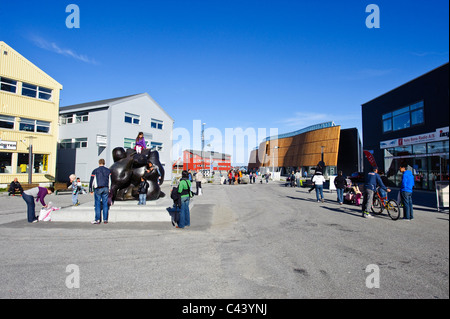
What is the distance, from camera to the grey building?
2895 cm

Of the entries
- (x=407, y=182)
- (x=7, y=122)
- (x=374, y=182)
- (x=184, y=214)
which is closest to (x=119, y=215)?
(x=184, y=214)

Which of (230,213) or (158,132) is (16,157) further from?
(230,213)

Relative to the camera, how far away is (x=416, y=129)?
2119 centimetres

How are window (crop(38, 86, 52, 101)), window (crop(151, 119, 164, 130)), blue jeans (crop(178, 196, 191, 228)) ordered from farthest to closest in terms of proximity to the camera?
window (crop(151, 119, 164, 130)) < window (crop(38, 86, 52, 101)) < blue jeans (crop(178, 196, 191, 228))

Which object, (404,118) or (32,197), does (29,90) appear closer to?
(32,197)

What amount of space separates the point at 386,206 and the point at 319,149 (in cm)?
4435

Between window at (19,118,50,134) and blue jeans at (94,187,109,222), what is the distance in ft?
69.2

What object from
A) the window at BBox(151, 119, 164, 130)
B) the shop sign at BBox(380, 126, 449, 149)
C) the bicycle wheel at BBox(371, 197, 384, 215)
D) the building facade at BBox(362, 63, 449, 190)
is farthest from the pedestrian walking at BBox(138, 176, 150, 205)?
the window at BBox(151, 119, 164, 130)

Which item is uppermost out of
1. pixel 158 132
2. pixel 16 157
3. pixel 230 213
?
pixel 158 132

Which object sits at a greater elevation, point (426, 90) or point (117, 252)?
point (426, 90)

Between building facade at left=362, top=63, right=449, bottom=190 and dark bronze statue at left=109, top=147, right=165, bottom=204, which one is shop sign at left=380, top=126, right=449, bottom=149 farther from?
dark bronze statue at left=109, top=147, right=165, bottom=204

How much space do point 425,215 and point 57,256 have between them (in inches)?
467

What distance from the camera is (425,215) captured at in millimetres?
9852
